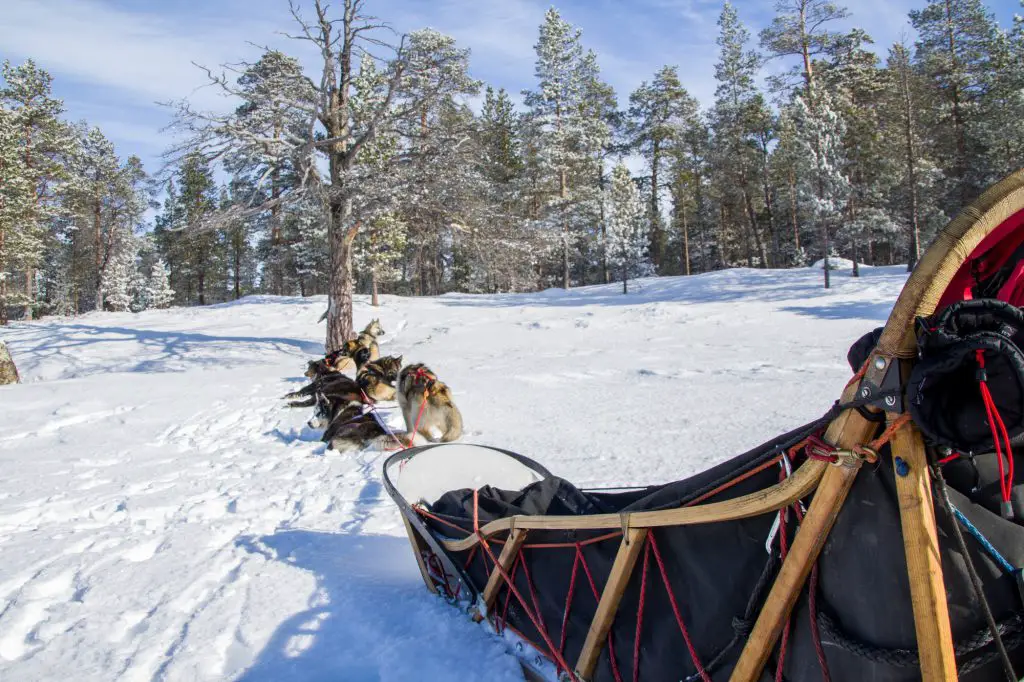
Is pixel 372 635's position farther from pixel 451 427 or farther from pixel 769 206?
pixel 769 206

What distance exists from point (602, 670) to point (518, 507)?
900 mm

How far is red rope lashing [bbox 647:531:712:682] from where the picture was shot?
4.90 ft

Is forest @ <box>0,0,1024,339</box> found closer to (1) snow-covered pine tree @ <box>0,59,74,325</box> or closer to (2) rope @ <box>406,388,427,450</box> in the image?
(1) snow-covered pine tree @ <box>0,59,74,325</box>

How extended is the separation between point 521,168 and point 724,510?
3257 cm

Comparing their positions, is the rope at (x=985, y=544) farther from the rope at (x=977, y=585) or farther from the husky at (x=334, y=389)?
the husky at (x=334, y=389)

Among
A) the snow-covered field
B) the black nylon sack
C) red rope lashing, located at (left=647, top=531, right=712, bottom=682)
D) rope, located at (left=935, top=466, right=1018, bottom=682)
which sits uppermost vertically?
the black nylon sack

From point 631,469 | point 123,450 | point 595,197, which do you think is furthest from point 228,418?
point 595,197

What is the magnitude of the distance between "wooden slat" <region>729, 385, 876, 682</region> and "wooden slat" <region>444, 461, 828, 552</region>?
31 millimetres

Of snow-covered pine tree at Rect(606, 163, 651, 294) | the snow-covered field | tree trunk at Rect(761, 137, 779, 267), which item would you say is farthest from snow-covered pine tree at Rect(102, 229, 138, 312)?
tree trunk at Rect(761, 137, 779, 267)

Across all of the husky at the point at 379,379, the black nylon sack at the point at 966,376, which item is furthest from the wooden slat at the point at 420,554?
the husky at the point at 379,379

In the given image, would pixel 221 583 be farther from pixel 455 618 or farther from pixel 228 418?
pixel 228 418

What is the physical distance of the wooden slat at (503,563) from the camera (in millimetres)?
2120

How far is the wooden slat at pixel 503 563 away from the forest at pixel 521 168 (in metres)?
9.99

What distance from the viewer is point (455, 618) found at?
2529 millimetres
